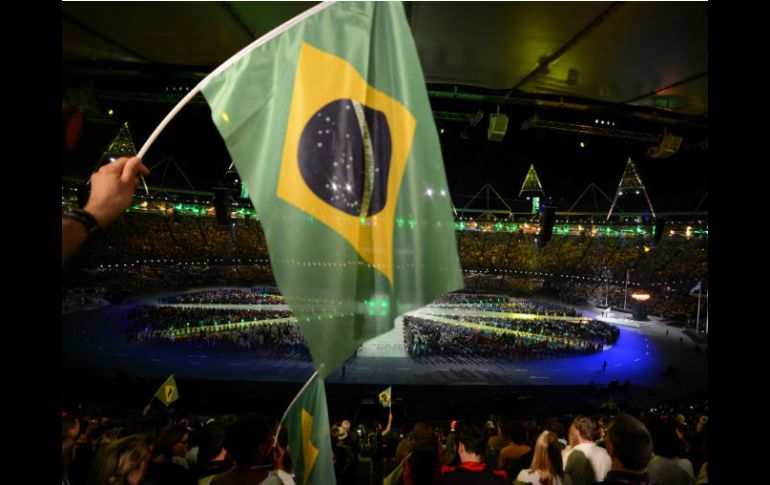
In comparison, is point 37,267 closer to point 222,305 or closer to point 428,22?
point 428,22

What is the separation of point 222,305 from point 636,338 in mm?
21216

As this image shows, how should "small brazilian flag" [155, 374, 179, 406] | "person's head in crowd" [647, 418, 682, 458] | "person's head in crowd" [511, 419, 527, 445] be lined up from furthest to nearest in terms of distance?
"small brazilian flag" [155, 374, 179, 406]
"person's head in crowd" [511, 419, 527, 445]
"person's head in crowd" [647, 418, 682, 458]

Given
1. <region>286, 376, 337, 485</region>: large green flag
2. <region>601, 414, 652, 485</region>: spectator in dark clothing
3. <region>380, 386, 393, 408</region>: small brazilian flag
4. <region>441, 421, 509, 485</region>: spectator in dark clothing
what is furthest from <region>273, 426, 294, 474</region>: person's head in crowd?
<region>380, 386, 393, 408</region>: small brazilian flag

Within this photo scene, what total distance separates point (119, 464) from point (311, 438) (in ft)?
3.62

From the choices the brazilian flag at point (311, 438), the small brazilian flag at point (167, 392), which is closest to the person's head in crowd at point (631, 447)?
the brazilian flag at point (311, 438)

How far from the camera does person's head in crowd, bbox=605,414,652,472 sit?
6.37 feet

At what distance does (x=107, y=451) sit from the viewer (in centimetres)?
221

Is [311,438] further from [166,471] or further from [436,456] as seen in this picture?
[166,471]

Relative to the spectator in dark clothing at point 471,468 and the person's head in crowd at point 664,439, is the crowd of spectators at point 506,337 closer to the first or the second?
the person's head in crowd at point 664,439

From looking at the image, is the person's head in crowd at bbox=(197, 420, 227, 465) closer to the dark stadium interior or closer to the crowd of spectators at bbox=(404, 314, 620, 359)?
the dark stadium interior

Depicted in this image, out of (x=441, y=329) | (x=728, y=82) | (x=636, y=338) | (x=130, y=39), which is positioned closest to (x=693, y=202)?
(x=636, y=338)

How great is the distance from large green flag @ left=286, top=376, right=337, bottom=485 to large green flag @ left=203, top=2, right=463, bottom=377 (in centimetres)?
106

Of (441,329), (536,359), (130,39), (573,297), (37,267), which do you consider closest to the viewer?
(37,267)

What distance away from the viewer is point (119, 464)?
2150 mm
